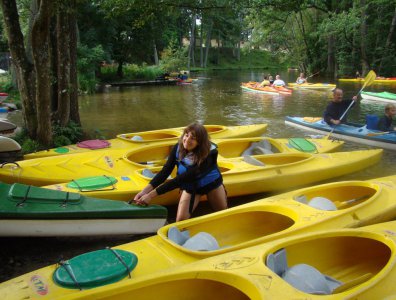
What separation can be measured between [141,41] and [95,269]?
24262 mm

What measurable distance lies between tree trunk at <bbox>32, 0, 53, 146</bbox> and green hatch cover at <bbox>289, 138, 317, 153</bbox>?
164 inches

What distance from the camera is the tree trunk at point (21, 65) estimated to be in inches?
244

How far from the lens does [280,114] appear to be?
13.0 m

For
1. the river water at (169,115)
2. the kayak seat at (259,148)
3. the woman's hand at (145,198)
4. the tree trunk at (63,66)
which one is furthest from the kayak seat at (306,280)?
the tree trunk at (63,66)

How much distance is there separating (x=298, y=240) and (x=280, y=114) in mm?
10241

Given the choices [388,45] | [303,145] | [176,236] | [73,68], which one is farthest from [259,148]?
[388,45]

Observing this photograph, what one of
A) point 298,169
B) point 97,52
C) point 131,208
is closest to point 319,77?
point 97,52

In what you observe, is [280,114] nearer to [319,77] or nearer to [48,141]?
[48,141]

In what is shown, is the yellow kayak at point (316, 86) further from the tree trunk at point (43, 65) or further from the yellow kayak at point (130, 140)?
the tree trunk at point (43, 65)

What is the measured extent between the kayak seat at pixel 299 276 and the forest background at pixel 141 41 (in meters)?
4.51

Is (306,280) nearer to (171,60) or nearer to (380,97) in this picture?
(380,97)

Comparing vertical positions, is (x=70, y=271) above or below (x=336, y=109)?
below

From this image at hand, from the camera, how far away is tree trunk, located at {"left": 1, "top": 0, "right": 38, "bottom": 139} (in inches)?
244

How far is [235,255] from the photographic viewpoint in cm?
292
